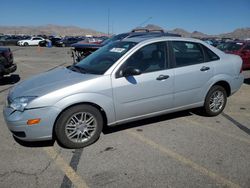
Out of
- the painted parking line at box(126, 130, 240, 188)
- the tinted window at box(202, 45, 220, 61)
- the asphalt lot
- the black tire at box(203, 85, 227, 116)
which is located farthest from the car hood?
the black tire at box(203, 85, 227, 116)

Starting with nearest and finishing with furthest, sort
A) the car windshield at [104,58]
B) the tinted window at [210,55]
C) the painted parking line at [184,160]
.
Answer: the painted parking line at [184,160]
the car windshield at [104,58]
the tinted window at [210,55]

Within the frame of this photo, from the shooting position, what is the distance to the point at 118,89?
162 inches

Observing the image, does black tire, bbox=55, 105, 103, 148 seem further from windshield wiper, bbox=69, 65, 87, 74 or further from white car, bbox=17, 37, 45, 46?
white car, bbox=17, 37, 45, 46

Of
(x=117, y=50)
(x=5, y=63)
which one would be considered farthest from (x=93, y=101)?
(x=5, y=63)

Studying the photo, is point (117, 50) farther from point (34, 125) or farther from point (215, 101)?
point (215, 101)

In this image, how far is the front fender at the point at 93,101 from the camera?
12.3ft

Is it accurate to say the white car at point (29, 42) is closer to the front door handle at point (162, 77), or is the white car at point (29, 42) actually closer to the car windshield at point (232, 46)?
the car windshield at point (232, 46)

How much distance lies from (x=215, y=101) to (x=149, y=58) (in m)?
1.83

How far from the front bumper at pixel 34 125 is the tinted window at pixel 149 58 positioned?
143 centimetres

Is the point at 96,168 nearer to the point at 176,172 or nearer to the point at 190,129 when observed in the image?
the point at 176,172

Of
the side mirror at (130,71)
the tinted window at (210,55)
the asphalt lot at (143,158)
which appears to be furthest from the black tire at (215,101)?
the side mirror at (130,71)

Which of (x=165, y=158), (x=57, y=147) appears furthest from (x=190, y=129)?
(x=57, y=147)

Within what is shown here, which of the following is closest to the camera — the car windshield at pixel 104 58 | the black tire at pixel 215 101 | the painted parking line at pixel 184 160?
the painted parking line at pixel 184 160

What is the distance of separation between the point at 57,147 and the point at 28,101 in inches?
35.4
